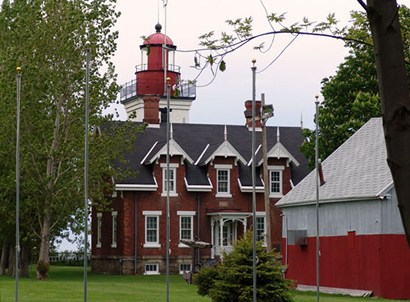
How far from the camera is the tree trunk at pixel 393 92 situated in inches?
195

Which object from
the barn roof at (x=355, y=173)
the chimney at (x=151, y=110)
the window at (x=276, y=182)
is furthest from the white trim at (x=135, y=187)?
the barn roof at (x=355, y=173)

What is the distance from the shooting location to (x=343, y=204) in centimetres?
3909

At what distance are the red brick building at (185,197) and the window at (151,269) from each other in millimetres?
60

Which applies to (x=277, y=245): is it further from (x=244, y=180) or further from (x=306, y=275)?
(x=306, y=275)

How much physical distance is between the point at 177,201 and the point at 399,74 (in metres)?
56.5

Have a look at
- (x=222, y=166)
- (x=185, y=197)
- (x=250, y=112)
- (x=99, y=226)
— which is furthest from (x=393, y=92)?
(x=99, y=226)

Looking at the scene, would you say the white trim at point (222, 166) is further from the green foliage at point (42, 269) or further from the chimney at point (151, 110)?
the green foliage at point (42, 269)

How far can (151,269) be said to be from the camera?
60031 mm

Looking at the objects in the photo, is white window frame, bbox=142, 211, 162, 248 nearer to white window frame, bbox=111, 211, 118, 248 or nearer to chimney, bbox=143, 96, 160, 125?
white window frame, bbox=111, 211, 118, 248

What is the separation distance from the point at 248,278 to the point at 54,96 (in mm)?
26790

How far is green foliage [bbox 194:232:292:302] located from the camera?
26.3m

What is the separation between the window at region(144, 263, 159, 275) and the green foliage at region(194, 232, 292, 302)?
108ft

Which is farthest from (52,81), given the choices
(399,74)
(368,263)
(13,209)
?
(399,74)

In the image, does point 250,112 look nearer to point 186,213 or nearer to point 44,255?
point 44,255
